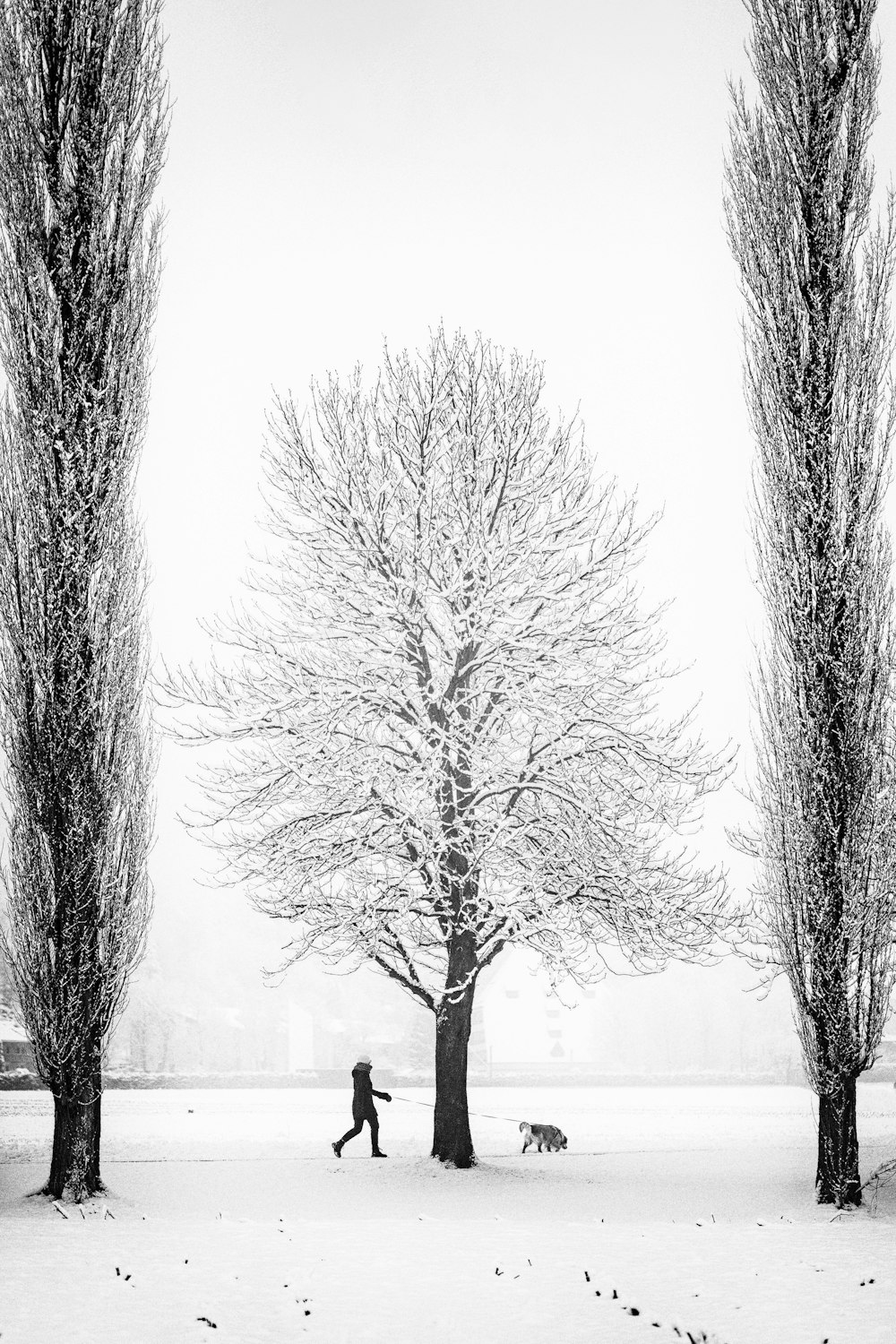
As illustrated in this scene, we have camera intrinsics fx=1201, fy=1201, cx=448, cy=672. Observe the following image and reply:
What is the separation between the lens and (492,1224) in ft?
35.1

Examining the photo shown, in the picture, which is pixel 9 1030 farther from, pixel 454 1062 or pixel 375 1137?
pixel 454 1062

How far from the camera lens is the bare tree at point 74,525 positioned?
13203 mm

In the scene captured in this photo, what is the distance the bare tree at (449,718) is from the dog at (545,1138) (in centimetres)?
218

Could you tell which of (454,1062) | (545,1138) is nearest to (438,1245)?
(454,1062)

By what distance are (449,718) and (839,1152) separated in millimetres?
6561

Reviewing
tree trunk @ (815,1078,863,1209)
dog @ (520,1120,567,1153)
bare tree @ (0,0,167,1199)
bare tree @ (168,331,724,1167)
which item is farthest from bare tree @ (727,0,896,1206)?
bare tree @ (0,0,167,1199)

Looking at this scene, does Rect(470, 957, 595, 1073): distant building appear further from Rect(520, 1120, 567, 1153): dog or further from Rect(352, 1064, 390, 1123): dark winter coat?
Rect(352, 1064, 390, 1123): dark winter coat

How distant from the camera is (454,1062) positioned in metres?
14.6

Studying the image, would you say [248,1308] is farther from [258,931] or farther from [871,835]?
[258,931]

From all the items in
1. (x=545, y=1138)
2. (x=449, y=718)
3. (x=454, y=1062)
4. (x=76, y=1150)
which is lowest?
(x=545, y=1138)

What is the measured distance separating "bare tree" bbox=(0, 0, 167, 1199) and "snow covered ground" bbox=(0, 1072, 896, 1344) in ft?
8.14

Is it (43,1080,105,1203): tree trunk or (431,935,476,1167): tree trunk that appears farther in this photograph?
(431,935,476,1167): tree trunk

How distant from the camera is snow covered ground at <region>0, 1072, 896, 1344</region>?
733 cm

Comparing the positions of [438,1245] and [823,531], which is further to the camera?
[823,531]
